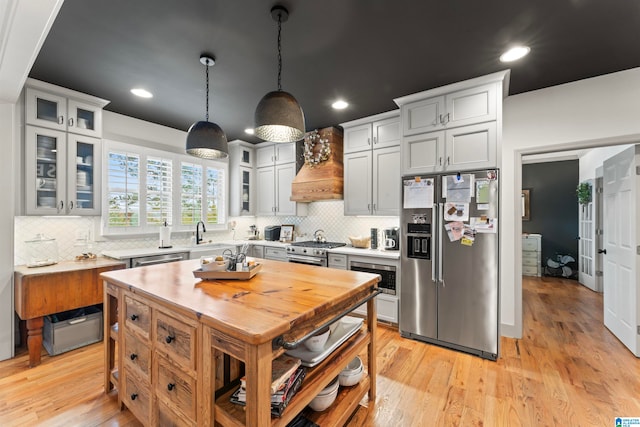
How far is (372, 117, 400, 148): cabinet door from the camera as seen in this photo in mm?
3572

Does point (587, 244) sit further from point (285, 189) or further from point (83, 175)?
point (83, 175)

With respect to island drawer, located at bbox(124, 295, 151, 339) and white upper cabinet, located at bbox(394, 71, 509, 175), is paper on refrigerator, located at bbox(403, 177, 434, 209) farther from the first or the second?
island drawer, located at bbox(124, 295, 151, 339)

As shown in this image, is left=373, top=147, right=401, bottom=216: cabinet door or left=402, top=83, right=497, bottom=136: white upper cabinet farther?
left=373, top=147, right=401, bottom=216: cabinet door

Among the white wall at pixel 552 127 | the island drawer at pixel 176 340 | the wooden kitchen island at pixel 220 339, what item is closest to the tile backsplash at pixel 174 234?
the white wall at pixel 552 127

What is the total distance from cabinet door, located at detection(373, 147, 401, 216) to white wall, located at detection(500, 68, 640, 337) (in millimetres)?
1197

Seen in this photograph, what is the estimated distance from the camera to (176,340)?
4.54 ft

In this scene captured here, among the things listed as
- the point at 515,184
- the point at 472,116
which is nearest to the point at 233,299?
the point at 472,116

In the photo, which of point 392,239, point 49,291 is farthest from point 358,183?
point 49,291

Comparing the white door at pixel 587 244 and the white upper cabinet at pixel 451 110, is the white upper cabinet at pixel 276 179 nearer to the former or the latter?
the white upper cabinet at pixel 451 110

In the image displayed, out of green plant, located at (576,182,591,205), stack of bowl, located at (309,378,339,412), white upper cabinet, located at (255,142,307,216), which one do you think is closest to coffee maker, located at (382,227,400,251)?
white upper cabinet, located at (255,142,307,216)

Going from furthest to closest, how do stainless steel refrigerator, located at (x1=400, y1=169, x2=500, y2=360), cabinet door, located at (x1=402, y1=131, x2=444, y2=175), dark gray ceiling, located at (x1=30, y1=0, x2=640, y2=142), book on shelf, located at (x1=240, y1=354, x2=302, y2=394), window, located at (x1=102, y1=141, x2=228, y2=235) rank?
window, located at (x1=102, y1=141, x2=228, y2=235) → cabinet door, located at (x1=402, y1=131, x2=444, y2=175) → stainless steel refrigerator, located at (x1=400, y1=169, x2=500, y2=360) → dark gray ceiling, located at (x1=30, y1=0, x2=640, y2=142) → book on shelf, located at (x1=240, y1=354, x2=302, y2=394)

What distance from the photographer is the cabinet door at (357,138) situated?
382 cm

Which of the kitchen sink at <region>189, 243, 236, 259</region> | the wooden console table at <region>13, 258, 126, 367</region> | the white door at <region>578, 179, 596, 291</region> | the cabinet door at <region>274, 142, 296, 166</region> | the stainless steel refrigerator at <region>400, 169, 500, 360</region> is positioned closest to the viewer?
the wooden console table at <region>13, 258, 126, 367</region>

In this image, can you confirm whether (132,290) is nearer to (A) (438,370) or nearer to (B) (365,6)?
(B) (365,6)
